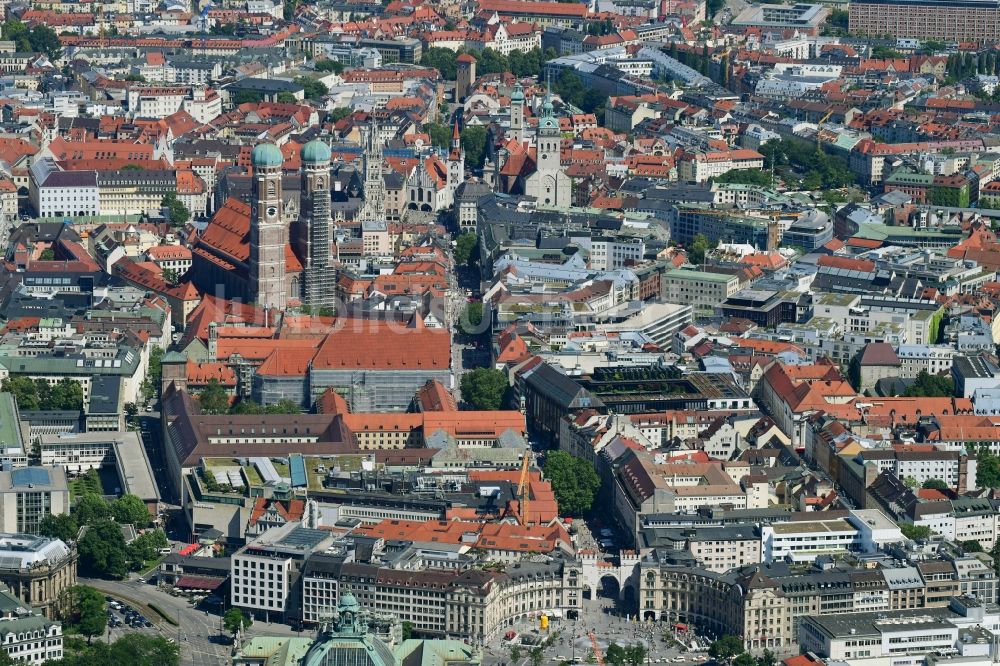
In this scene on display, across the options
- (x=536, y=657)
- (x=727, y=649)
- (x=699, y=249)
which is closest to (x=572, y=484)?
(x=536, y=657)

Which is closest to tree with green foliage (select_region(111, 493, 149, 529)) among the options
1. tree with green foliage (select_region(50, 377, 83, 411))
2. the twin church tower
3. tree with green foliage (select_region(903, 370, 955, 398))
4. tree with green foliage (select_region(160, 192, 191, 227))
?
tree with green foliage (select_region(50, 377, 83, 411))

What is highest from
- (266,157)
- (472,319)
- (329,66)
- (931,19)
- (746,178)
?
(266,157)

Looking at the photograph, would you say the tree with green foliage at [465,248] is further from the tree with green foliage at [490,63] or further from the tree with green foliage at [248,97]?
the tree with green foliage at [490,63]

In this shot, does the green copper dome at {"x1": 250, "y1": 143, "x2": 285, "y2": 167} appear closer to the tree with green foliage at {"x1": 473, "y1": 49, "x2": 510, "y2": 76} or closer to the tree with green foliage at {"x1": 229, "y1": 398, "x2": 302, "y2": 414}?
the tree with green foliage at {"x1": 229, "y1": 398, "x2": 302, "y2": 414}

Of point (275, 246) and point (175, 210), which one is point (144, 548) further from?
point (175, 210)

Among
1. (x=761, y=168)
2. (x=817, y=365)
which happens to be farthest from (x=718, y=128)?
(x=817, y=365)

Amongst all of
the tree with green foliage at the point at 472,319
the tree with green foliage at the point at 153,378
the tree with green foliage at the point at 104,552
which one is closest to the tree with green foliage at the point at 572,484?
the tree with green foliage at the point at 104,552
